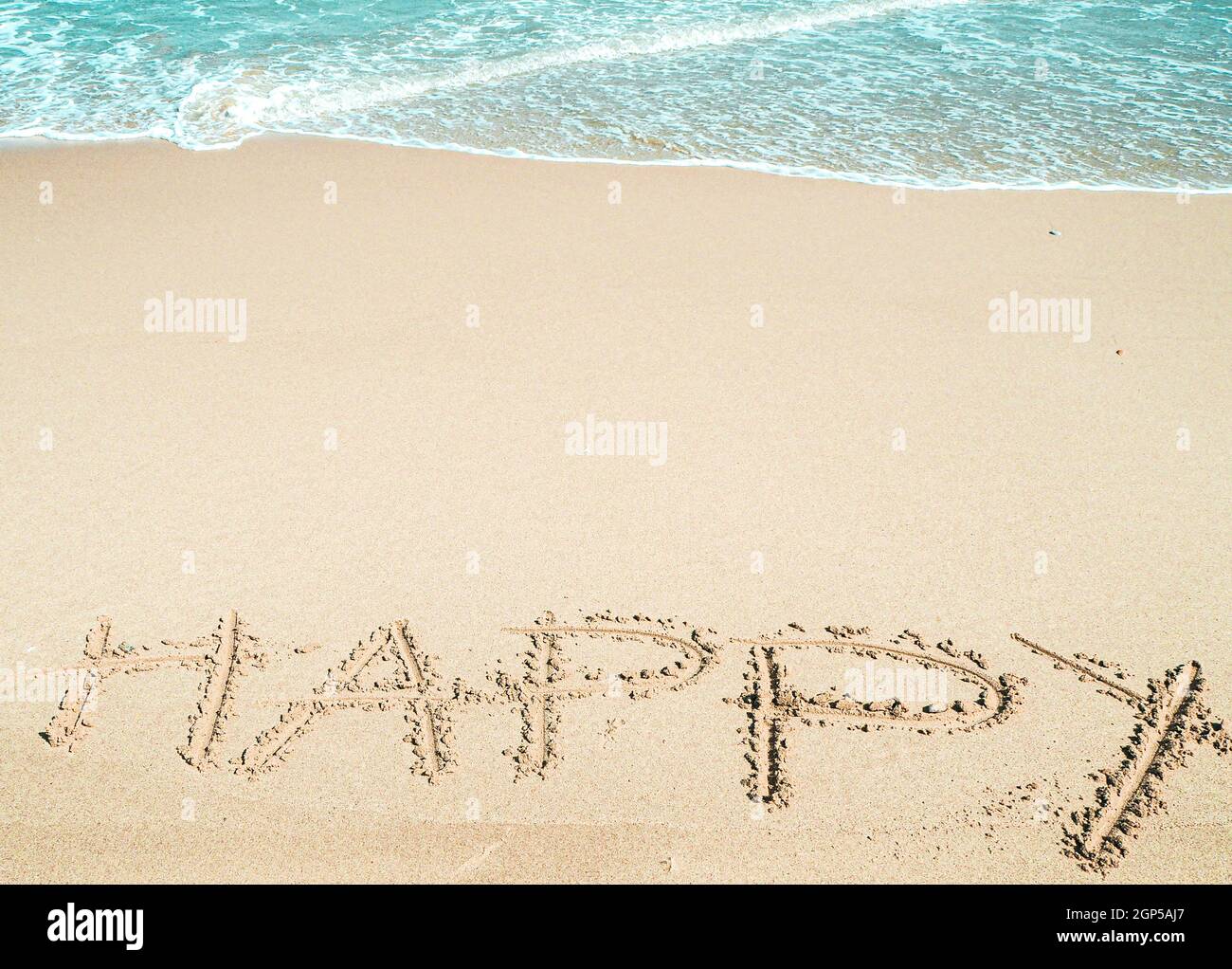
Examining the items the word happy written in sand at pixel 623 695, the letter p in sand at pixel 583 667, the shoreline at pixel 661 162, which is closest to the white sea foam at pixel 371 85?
the shoreline at pixel 661 162

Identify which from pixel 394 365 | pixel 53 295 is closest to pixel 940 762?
pixel 394 365

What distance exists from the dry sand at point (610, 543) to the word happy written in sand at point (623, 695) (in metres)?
0.02

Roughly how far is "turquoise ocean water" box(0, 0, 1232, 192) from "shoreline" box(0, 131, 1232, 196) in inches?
2.4

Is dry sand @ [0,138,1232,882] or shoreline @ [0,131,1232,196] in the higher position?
shoreline @ [0,131,1232,196]

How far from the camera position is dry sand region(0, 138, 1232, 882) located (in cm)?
340

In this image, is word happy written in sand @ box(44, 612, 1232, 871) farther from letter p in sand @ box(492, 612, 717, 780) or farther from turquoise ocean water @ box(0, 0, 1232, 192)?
turquoise ocean water @ box(0, 0, 1232, 192)

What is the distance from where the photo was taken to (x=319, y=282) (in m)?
6.52

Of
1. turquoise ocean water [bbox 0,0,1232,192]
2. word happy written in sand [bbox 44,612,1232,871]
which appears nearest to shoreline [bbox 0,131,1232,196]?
turquoise ocean water [bbox 0,0,1232,192]

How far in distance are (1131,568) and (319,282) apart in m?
5.09

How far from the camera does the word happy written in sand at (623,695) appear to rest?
3.56 meters

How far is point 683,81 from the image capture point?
33.0 ft

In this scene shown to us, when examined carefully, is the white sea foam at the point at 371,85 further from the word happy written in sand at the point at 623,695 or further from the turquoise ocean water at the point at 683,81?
the word happy written in sand at the point at 623,695
